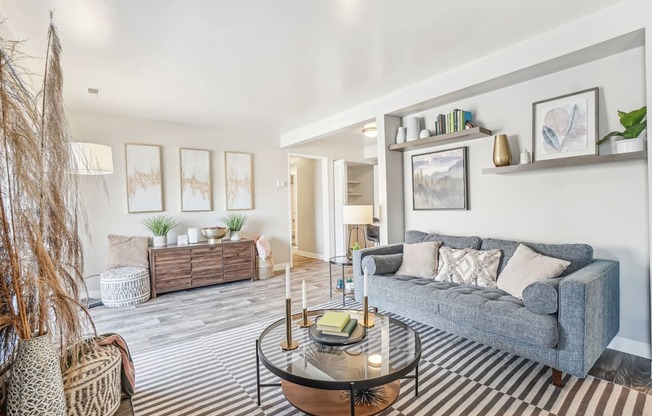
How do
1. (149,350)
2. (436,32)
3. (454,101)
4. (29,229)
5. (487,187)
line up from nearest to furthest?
(29,229) < (436,32) < (149,350) < (487,187) < (454,101)

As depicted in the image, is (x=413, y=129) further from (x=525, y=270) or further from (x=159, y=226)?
(x=159, y=226)

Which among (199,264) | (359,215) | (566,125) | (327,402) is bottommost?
(327,402)

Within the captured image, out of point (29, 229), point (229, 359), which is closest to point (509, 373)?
point (229, 359)

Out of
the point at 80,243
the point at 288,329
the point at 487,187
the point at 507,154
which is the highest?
Answer: the point at 507,154

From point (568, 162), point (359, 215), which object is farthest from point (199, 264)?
point (568, 162)

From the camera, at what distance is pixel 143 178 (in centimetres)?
459

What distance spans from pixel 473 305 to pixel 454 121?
1938mm

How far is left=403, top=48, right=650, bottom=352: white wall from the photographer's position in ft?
7.81

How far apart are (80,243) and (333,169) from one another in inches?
221

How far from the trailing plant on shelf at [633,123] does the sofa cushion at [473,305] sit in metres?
1.45

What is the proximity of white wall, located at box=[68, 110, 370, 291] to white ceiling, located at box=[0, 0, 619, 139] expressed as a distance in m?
0.63

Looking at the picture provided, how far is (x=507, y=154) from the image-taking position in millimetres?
2977

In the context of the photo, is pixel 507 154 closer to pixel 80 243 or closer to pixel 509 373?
pixel 509 373

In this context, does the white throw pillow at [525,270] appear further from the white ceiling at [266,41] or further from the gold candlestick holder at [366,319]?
the white ceiling at [266,41]
